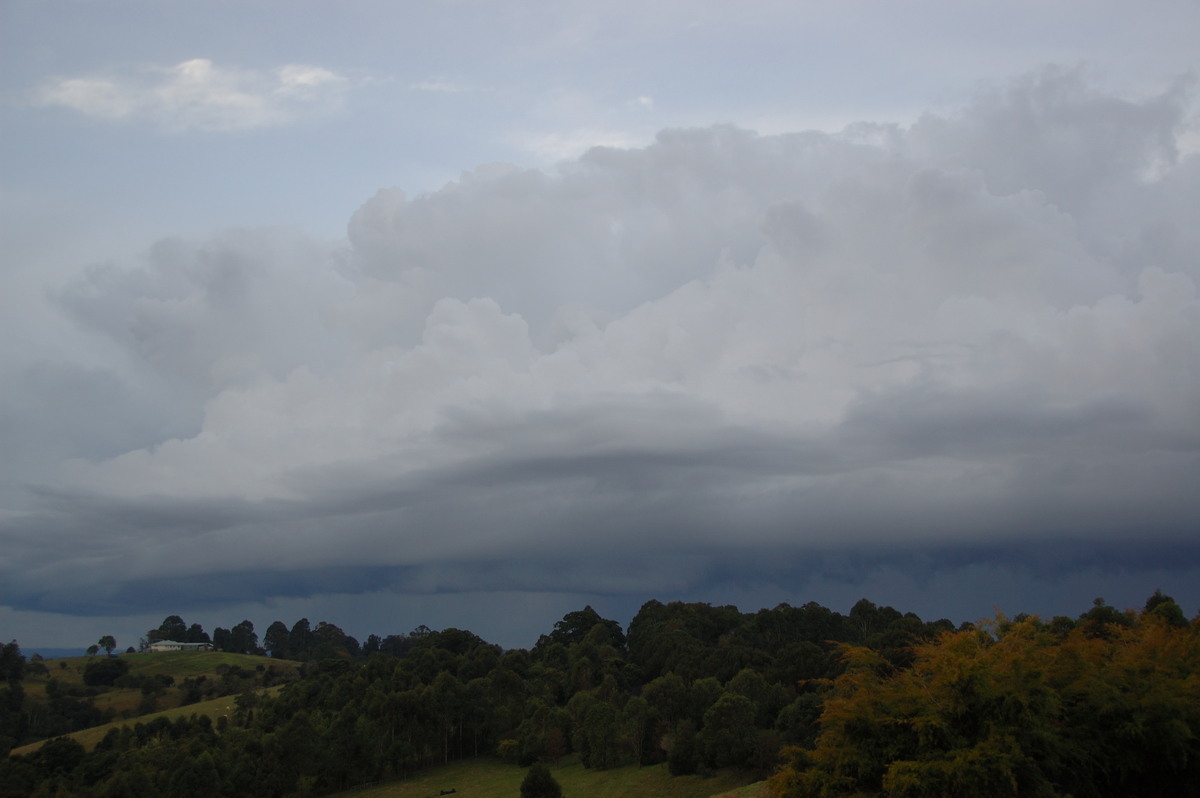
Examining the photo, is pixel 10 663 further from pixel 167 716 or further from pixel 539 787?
pixel 539 787

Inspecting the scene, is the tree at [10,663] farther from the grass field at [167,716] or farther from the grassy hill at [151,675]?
the grass field at [167,716]

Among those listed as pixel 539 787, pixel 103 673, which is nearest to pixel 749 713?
pixel 539 787

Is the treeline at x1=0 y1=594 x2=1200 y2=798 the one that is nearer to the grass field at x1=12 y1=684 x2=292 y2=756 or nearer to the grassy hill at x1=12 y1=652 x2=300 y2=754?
the grass field at x1=12 y1=684 x2=292 y2=756

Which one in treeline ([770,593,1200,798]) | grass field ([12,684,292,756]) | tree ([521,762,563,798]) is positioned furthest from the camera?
grass field ([12,684,292,756])

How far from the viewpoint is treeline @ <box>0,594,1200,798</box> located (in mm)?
37531

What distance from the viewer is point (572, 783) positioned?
288 feet

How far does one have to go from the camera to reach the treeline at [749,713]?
37.5 metres

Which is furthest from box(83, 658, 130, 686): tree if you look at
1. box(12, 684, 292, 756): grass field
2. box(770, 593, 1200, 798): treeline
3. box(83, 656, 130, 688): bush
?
box(770, 593, 1200, 798): treeline

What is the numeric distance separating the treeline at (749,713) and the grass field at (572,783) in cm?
169

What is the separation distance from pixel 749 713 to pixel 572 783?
63.0ft

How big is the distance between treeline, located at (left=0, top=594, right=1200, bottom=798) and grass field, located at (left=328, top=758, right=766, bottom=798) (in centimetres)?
169

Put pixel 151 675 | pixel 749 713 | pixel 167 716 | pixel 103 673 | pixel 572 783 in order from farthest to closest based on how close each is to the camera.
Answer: pixel 151 675, pixel 103 673, pixel 167 716, pixel 572 783, pixel 749 713

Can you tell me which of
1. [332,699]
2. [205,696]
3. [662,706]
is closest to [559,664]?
[332,699]

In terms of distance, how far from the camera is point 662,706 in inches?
3745
